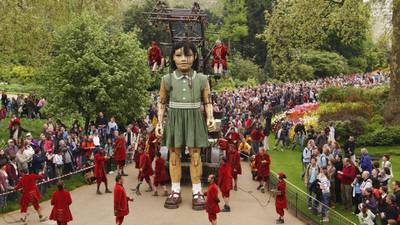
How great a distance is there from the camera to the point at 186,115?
16.3m

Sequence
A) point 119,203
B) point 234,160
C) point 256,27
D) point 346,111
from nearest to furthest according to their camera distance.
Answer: point 119,203
point 234,160
point 346,111
point 256,27

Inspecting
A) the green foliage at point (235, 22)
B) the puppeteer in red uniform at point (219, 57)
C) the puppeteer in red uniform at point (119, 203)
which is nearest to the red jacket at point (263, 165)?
the puppeteer in red uniform at point (219, 57)

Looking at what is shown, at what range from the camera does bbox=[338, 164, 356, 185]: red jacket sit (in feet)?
52.4

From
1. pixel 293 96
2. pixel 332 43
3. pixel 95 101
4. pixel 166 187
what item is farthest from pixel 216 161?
pixel 332 43

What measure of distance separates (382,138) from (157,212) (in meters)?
13.5

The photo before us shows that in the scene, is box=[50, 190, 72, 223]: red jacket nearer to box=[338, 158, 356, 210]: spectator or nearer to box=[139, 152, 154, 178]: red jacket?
box=[139, 152, 154, 178]: red jacket

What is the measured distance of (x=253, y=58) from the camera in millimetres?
63281

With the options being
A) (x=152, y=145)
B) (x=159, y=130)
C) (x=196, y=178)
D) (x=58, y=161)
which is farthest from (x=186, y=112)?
(x=58, y=161)

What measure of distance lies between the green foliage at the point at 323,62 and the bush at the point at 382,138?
28.4m

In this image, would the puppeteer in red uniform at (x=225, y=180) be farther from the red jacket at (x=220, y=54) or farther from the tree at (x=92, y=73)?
the tree at (x=92, y=73)

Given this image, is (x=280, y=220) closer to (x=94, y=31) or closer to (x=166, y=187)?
(x=166, y=187)

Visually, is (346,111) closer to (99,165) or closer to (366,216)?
(99,165)

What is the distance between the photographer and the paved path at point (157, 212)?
49.4 feet

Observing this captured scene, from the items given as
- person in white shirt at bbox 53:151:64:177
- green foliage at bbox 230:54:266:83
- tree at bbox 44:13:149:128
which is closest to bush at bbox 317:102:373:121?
tree at bbox 44:13:149:128
